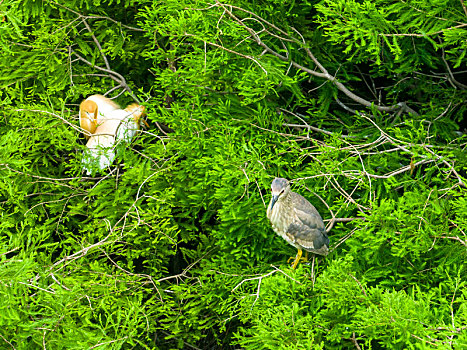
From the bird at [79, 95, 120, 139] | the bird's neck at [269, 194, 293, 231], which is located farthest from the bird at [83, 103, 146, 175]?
the bird's neck at [269, 194, 293, 231]

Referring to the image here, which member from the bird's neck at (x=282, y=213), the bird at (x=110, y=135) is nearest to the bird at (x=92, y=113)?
the bird at (x=110, y=135)

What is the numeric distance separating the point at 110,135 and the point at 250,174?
110 centimetres

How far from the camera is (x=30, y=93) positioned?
414cm

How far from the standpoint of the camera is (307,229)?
101 inches

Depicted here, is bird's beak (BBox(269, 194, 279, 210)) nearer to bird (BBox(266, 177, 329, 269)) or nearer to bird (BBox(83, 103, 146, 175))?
bird (BBox(266, 177, 329, 269))

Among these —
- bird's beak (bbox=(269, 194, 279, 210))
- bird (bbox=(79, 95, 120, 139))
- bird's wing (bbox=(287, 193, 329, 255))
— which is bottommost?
bird (bbox=(79, 95, 120, 139))

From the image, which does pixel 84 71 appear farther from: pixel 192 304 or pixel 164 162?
pixel 192 304

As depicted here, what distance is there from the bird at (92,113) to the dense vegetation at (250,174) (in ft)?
0.34

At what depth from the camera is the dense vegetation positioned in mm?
2496

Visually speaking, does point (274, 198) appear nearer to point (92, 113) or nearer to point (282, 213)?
point (282, 213)

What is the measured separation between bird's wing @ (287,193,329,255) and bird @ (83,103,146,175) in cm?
122

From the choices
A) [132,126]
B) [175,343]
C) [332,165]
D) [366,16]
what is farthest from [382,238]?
[175,343]

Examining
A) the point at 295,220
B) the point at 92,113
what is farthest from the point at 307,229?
the point at 92,113

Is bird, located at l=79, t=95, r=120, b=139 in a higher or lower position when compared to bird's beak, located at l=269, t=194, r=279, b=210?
lower
